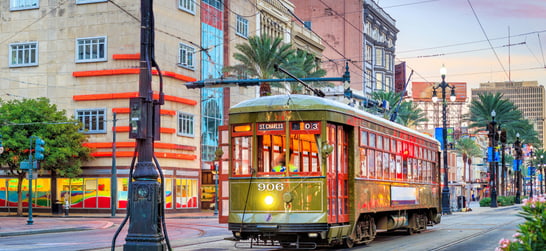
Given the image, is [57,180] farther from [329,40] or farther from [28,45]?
[329,40]

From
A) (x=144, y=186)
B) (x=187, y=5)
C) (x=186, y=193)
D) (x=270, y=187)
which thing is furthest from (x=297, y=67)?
(x=144, y=186)

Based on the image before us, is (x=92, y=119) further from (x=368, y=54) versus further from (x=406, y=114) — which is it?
(x=368, y=54)

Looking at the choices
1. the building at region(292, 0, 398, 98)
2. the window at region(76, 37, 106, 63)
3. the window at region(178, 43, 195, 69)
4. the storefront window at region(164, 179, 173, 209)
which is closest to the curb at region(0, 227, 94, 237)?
the storefront window at region(164, 179, 173, 209)

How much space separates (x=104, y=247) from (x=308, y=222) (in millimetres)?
6932

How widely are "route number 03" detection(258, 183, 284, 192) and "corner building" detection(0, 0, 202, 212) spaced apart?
113ft

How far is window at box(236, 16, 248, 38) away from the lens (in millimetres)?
63469


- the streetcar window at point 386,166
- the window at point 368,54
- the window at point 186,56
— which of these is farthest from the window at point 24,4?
the window at point 368,54

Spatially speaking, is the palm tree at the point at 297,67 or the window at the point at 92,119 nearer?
the palm tree at the point at 297,67

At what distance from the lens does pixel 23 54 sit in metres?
54.5

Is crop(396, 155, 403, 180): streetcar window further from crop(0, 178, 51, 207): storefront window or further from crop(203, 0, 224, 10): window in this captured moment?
crop(203, 0, 224, 10): window

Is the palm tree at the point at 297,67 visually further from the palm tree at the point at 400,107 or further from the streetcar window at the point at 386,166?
the streetcar window at the point at 386,166

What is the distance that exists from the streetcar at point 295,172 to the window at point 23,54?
133 feet

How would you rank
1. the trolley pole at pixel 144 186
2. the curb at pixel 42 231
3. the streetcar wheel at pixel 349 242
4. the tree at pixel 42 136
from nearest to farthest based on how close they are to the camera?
the trolley pole at pixel 144 186, the streetcar wheel at pixel 349 242, the curb at pixel 42 231, the tree at pixel 42 136

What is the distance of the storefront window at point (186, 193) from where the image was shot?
5494 cm
